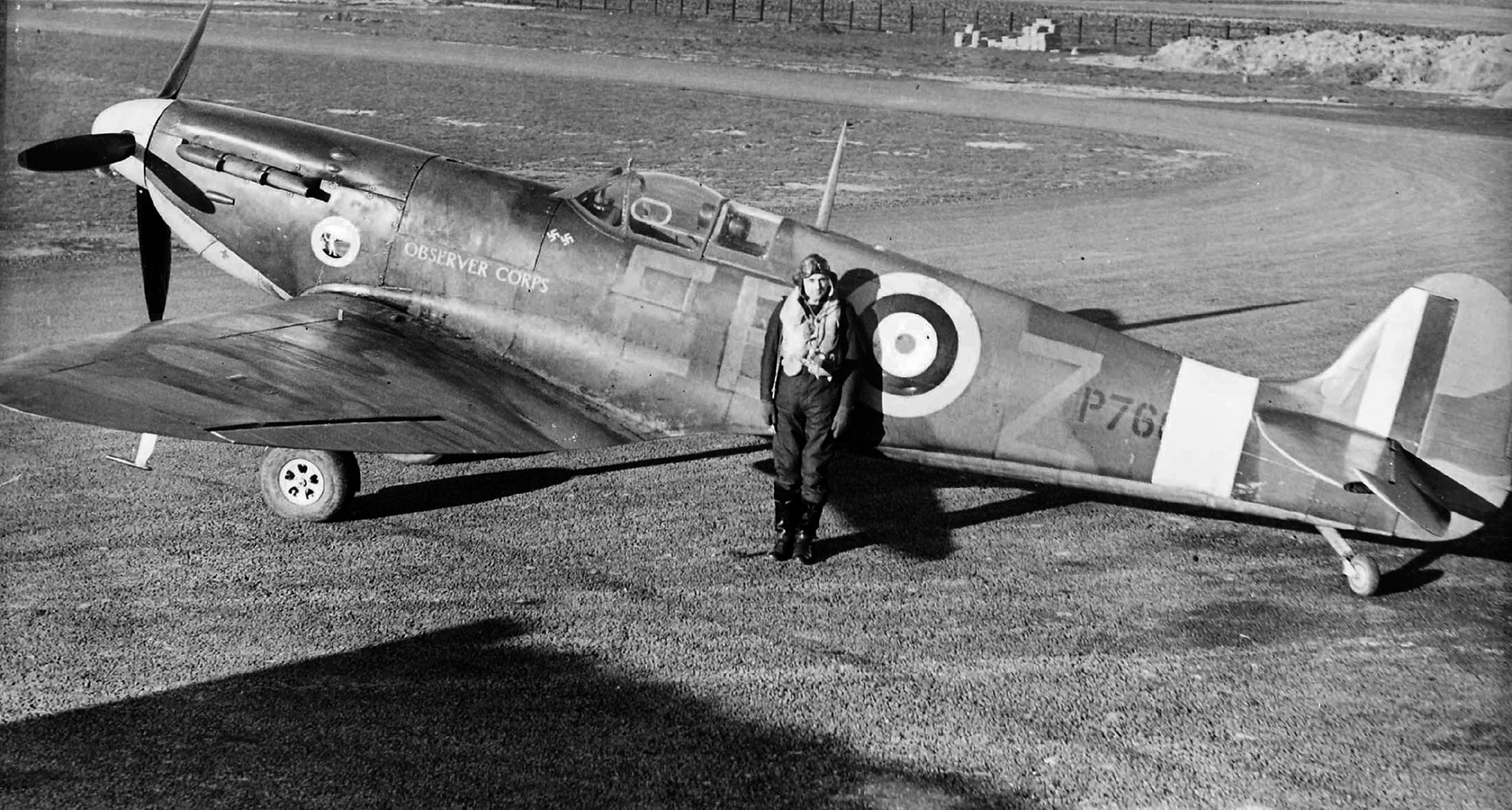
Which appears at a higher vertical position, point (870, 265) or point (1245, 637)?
point (870, 265)

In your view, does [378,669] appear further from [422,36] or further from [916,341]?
[422,36]

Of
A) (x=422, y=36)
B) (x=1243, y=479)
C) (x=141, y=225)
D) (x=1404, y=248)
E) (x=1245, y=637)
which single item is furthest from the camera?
(x=422, y=36)

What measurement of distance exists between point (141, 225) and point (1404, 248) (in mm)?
17312

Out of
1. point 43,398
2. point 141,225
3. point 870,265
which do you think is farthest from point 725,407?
point 141,225

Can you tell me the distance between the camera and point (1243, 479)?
779 cm

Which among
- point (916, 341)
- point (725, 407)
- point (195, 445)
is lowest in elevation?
point (195, 445)

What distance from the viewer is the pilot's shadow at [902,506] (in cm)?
848

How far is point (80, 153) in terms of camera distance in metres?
9.88

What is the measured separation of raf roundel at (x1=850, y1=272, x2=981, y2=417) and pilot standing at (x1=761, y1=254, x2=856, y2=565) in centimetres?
49

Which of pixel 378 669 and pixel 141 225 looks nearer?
pixel 378 669

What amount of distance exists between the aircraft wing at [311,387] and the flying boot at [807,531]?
1.36 metres

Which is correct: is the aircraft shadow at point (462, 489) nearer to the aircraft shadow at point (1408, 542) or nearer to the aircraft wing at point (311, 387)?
the aircraft wing at point (311, 387)

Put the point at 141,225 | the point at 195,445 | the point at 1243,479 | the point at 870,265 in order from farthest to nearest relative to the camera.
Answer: the point at 141,225 < the point at 195,445 < the point at 870,265 < the point at 1243,479

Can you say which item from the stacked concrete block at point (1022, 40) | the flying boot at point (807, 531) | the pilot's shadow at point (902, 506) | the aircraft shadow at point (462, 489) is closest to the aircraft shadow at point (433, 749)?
the flying boot at point (807, 531)
